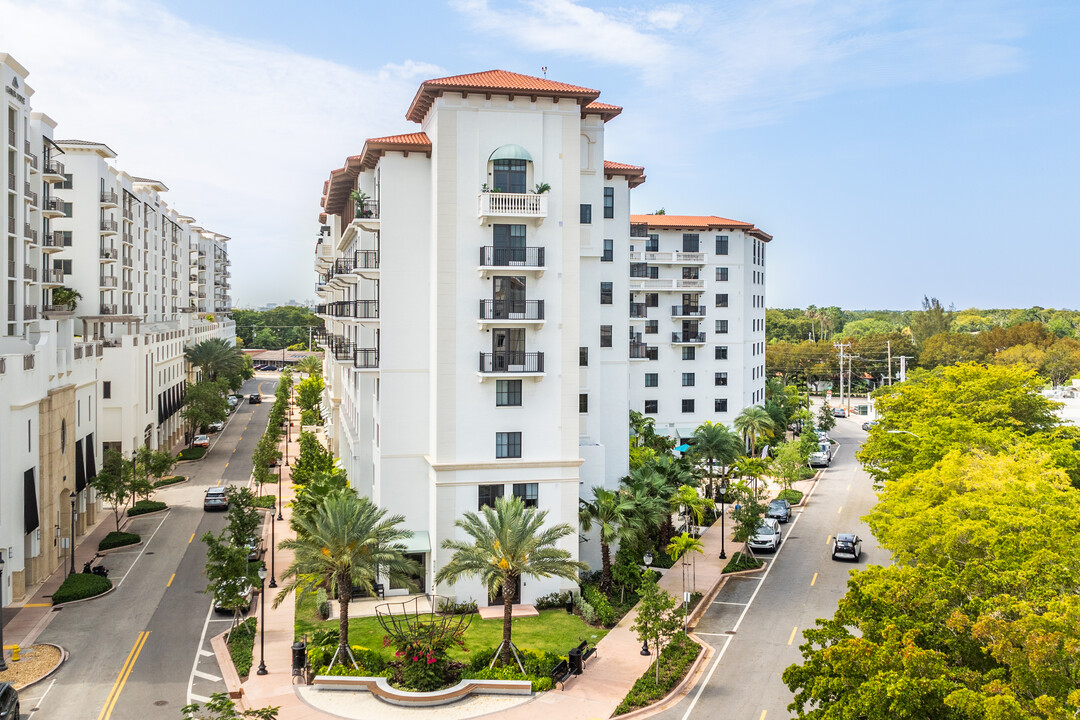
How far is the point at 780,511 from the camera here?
58188mm

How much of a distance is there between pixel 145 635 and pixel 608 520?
19.7 m

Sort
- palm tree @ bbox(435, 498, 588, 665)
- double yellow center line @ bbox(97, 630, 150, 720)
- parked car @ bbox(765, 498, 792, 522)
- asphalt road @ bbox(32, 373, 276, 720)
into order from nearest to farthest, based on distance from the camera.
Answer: double yellow center line @ bbox(97, 630, 150, 720) → asphalt road @ bbox(32, 373, 276, 720) → palm tree @ bbox(435, 498, 588, 665) → parked car @ bbox(765, 498, 792, 522)

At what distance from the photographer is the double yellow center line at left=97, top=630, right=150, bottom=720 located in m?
28.6

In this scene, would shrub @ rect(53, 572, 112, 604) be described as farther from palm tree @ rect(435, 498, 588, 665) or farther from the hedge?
the hedge

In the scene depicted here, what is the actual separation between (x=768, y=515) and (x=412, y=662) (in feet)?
107

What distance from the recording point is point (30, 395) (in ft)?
135

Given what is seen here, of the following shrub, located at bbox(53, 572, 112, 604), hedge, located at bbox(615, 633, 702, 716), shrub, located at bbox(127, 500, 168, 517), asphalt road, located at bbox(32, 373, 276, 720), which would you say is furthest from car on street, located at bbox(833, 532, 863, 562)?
shrub, located at bbox(127, 500, 168, 517)

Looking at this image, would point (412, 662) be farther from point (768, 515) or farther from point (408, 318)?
point (768, 515)

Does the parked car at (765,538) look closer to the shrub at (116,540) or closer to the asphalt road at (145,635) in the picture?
the asphalt road at (145,635)

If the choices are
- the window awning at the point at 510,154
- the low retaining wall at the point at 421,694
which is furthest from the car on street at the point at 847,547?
the window awning at the point at 510,154

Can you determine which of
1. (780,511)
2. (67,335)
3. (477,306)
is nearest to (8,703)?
(477,306)

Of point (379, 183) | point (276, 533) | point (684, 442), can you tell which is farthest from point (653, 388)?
point (379, 183)

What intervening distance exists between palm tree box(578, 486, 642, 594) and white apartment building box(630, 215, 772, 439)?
3382 centimetres

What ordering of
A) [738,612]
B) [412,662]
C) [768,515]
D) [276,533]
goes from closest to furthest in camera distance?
[412,662], [738,612], [276,533], [768,515]
